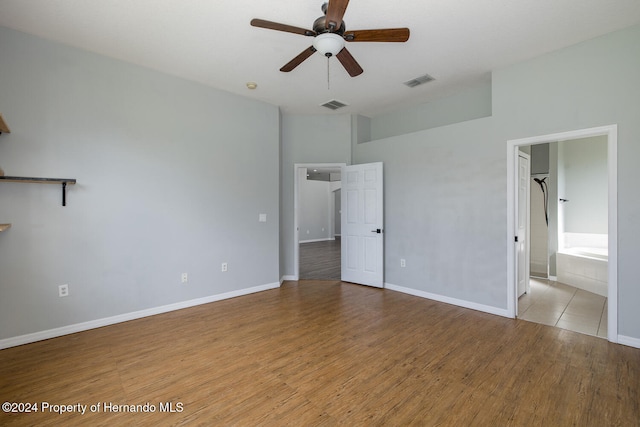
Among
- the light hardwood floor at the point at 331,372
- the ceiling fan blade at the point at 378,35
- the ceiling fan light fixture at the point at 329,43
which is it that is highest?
the ceiling fan blade at the point at 378,35

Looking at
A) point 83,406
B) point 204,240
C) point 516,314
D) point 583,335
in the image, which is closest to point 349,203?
point 204,240

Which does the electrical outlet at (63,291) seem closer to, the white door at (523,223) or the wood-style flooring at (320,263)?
the wood-style flooring at (320,263)

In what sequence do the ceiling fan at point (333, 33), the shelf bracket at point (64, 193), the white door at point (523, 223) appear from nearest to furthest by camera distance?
the ceiling fan at point (333, 33) → the shelf bracket at point (64, 193) → the white door at point (523, 223)

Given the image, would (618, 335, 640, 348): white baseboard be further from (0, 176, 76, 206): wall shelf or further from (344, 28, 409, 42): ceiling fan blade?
(0, 176, 76, 206): wall shelf

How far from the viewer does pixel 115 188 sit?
3295mm

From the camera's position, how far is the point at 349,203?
5148 millimetres

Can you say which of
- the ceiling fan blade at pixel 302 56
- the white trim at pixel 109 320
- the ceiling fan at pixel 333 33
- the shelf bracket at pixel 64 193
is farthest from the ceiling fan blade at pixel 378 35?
the white trim at pixel 109 320

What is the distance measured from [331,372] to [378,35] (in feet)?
8.74

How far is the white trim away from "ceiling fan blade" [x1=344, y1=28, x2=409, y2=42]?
361cm

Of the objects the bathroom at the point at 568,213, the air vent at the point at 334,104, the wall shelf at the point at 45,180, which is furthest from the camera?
the bathroom at the point at 568,213

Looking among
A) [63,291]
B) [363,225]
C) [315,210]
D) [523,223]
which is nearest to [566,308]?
[523,223]

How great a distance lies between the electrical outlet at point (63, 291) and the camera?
2973mm

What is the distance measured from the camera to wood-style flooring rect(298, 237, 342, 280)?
5672 mm

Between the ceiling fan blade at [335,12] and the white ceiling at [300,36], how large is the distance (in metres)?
0.55
